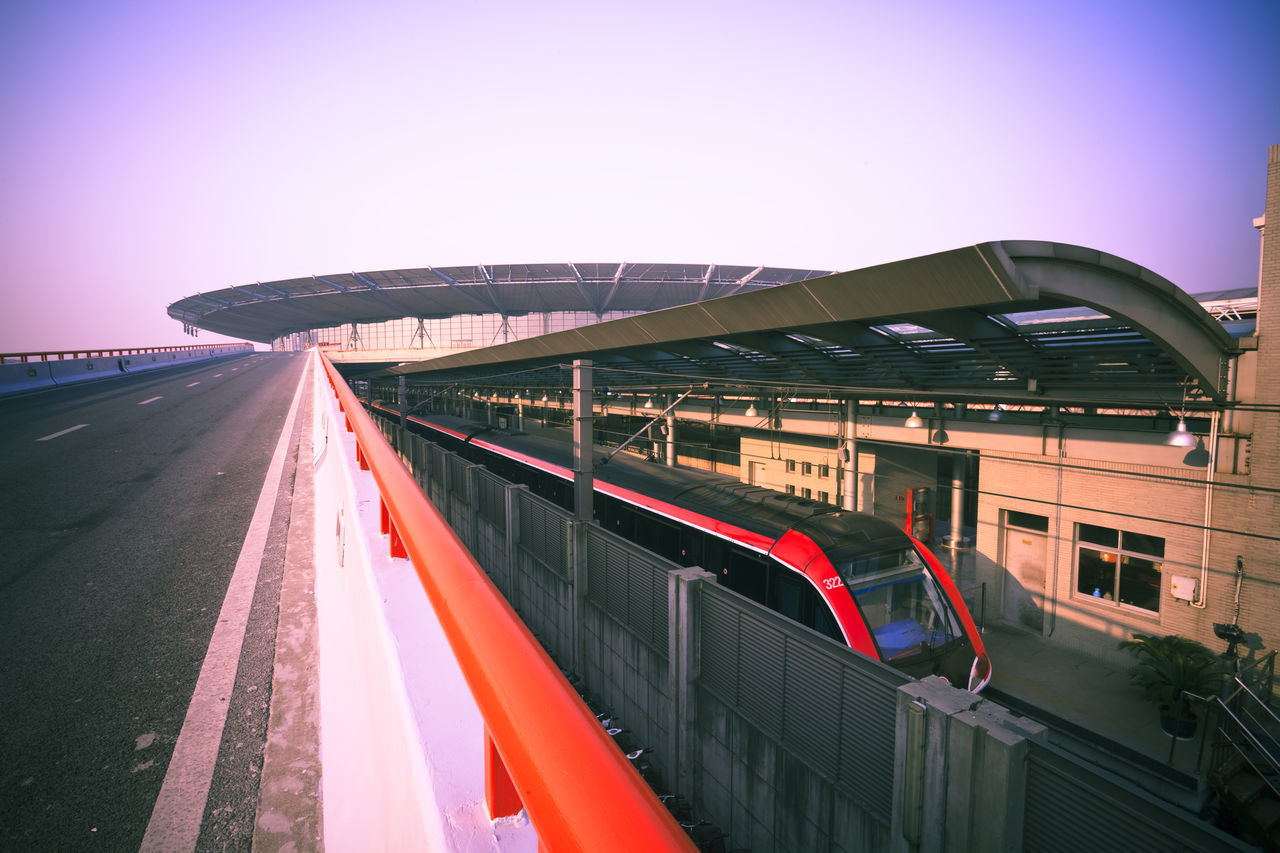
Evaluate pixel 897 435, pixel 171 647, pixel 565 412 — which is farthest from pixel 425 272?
pixel 171 647

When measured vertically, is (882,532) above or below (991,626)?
above

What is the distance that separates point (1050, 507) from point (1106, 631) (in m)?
2.68

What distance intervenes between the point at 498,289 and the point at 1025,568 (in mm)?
42192

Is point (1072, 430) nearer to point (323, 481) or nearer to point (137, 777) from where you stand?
point (323, 481)

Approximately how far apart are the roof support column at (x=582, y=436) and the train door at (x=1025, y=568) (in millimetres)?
10552

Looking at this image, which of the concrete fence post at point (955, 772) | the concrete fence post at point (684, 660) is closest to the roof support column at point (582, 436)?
the concrete fence post at point (684, 660)

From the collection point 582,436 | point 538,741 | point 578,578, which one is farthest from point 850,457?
point 538,741

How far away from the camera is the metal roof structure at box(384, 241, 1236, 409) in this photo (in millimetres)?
5215

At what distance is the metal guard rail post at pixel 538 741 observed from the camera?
0.61 metres

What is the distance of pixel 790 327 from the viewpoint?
7270mm

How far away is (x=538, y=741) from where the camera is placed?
2.47ft

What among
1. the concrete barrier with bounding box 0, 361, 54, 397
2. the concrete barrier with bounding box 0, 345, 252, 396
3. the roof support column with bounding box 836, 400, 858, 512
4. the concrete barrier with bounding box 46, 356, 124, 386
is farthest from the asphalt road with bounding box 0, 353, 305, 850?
the concrete barrier with bounding box 46, 356, 124, 386

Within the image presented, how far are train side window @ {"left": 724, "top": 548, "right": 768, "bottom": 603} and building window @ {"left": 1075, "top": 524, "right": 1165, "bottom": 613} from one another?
29.4 ft

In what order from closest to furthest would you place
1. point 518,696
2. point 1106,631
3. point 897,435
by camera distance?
point 518,696
point 1106,631
point 897,435
